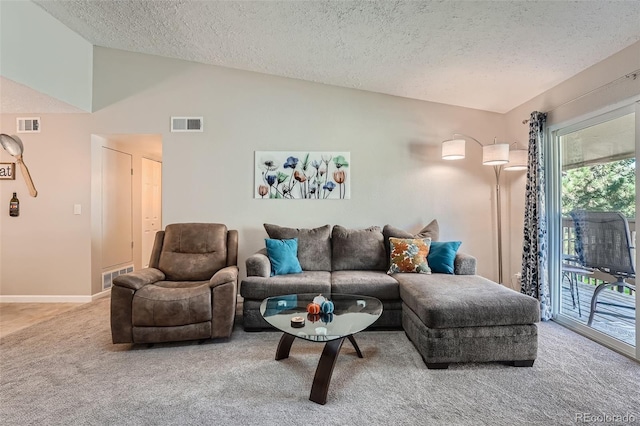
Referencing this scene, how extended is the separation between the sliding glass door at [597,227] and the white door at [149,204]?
5844 mm

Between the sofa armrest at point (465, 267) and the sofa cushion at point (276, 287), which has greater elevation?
the sofa armrest at point (465, 267)

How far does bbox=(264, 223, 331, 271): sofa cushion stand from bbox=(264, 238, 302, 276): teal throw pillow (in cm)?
17

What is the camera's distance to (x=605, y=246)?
272 cm

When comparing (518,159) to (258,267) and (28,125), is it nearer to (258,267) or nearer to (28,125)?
(258,267)

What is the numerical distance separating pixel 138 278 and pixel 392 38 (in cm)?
316

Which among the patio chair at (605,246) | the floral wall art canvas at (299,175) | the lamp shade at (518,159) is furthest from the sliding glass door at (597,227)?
the floral wall art canvas at (299,175)

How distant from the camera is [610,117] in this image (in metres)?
2.66

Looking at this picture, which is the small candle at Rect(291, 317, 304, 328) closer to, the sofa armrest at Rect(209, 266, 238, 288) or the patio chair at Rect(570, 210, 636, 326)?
the sofa armrest at Rect(209, 266, 238, 288)

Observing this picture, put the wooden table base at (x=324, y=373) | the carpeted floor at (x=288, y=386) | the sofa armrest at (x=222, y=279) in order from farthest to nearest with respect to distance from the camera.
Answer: the sofa armrest at (x=222, y=279) → the wooden table base at (x=324, y=373) → the carpeted floor at (x=288, y=386)

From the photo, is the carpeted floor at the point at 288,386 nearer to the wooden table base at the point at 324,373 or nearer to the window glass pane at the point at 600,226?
the wooden table base at the point at 324,373

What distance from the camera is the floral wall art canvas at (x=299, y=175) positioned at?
3.90 meters

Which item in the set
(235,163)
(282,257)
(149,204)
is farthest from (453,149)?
(149,204)

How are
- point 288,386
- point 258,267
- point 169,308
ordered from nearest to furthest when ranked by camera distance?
1. point 288,386
2. point 169,308
3. point 258,267

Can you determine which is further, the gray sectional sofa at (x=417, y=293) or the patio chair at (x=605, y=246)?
the patio chair at (x=605, y=246)
